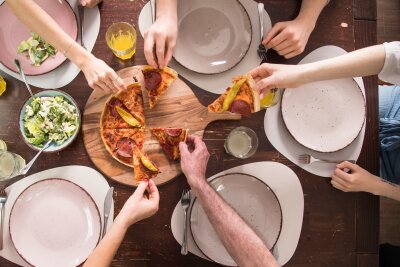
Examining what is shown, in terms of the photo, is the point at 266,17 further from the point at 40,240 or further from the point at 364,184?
the point at 40,240

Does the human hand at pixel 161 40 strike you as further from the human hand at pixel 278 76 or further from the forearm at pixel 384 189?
the forearm at pixel 384 189

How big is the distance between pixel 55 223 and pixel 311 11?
5.74ft

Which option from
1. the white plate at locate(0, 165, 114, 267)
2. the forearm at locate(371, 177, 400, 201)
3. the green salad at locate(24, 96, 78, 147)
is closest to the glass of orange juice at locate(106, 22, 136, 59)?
the green salad at locate(24, 96, 78, 147)

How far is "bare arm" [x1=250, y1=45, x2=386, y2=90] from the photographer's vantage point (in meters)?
1.80

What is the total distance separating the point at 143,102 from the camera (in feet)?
6.46

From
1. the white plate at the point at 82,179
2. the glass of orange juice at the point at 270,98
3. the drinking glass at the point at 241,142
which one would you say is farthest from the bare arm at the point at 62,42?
the glass of orange juice at the point at 270,98

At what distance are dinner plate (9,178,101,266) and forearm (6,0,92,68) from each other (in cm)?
63

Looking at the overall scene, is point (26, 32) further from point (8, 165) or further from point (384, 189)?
point (384, 189)

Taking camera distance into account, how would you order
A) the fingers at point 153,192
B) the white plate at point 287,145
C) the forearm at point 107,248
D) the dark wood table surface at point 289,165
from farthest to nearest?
the white plate at point 287,145, the dark wood table surface at point 289,165, the fingers at point 153,192, the forearm at point 107,248

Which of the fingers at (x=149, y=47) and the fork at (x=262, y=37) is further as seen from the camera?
the fork at (x=262, y=37)

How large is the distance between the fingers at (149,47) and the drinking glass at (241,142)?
0.57 meters

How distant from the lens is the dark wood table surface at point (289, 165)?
1.91m

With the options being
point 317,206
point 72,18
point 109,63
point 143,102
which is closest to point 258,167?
point 317,206

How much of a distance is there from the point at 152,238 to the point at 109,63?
37.6 inches
